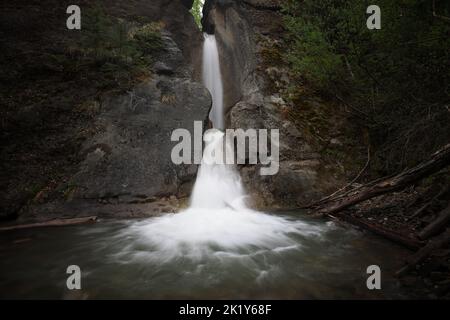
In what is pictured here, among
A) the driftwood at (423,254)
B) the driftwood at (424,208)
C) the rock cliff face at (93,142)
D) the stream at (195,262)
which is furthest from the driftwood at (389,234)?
the rock cliff face at (93,142)

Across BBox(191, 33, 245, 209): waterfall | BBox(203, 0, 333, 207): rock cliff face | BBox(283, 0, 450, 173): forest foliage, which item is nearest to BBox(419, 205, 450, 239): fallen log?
BBox(283, 0, 450, 173): forest foliage

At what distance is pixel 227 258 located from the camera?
4.19 metres

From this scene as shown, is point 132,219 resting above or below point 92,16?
below

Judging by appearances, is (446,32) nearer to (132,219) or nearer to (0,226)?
(132,219)

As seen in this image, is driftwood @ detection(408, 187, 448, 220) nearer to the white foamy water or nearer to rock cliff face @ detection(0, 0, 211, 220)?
the white foamy water

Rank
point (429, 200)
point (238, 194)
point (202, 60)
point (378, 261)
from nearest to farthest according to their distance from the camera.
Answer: point (378, 261) < point (429, 200) < point (238, 194) < point (202, 60)

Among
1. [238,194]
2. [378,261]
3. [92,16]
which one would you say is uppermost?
[92,16]

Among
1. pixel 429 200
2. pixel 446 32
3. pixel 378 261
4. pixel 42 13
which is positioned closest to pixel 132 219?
pixel 378 261

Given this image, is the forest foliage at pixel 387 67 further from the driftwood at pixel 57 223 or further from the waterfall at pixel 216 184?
the driftwood at pixel 57 223

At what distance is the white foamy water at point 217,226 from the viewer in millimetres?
4641

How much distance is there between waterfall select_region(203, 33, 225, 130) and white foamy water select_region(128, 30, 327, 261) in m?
2.63

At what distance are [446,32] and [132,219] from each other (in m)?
8.36

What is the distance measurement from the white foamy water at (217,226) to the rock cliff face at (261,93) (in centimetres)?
74

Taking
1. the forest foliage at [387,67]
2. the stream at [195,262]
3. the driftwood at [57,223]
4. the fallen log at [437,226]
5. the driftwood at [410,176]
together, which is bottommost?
the stream at [195,262]
